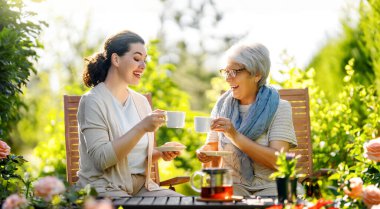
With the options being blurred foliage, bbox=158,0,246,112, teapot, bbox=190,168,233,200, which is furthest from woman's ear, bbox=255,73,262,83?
blurred foliage, bbox=158,0,246,112

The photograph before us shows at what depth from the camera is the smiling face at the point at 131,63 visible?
14.8 feet

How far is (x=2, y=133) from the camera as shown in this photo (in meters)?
5.59

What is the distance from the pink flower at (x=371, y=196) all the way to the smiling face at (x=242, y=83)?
55.3 inches

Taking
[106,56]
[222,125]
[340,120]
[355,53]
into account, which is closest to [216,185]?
[222,125]

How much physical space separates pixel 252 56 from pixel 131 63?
74 cm

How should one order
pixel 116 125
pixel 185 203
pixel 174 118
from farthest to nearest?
pixel 116 125 < pixel 174 118 < pixel 185 203

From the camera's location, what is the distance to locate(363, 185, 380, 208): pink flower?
3.35 m

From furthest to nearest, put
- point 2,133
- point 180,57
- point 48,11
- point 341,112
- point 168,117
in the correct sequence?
1. point 180,57
2. point 48,11
3. point 341,112
4. point 2,133
5. point 168,117

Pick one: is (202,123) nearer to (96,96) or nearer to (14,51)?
(96,96)

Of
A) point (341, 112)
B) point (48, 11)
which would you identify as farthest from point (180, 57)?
point (341, 112)

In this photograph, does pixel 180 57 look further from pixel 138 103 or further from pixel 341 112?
pixel 138 103

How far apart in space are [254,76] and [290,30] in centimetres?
942

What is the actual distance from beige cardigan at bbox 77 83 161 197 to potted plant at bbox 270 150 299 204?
43.5 inches

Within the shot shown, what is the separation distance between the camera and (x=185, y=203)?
11.6 feet
